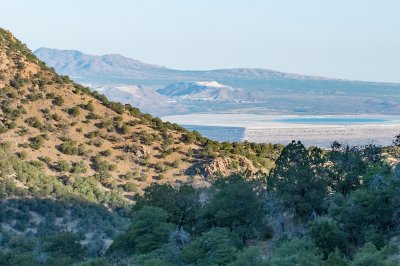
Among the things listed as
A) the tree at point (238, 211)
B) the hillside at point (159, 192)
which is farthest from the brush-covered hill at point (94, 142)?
the tree at point (238, 211)

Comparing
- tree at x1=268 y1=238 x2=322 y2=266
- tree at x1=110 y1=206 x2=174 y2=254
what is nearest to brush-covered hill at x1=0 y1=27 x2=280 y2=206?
tree at x1=110 y1=206 x2=174 y2=254

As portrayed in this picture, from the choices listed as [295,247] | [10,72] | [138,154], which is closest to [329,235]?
[295,247]

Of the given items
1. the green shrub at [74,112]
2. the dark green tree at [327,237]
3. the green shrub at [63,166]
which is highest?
the green shrub at [74,112]

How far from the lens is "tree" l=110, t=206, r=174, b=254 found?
36188 millimetres

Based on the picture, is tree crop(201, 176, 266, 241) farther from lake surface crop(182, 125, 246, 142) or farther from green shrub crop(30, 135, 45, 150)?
lake surface crop(182, 125, 246, 142)

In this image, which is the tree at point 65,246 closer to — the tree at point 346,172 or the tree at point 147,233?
the tree at point 147,233

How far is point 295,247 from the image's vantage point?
28562mm

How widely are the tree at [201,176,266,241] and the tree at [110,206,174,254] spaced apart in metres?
2.46

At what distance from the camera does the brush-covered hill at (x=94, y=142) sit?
200ft

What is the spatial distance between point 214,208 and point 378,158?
1354cm

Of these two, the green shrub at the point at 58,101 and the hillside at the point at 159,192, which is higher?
the green shrub at the point at 58,101

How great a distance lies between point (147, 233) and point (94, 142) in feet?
94.6

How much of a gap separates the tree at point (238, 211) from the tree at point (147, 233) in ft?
8.07

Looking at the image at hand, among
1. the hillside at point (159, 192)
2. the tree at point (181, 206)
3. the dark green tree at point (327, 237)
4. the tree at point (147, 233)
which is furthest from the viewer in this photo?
the tree at point (181, 206)
